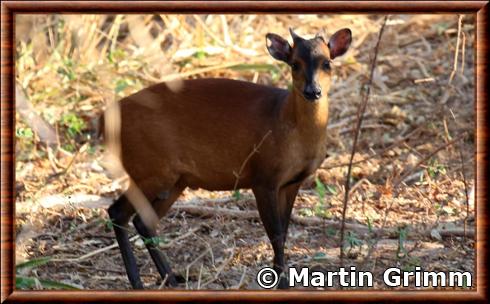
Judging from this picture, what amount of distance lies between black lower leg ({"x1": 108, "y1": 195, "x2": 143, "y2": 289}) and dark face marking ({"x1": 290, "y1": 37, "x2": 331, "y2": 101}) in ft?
4.05

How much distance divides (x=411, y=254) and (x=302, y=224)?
0.98 metres

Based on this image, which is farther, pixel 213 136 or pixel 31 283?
pixel 213 136

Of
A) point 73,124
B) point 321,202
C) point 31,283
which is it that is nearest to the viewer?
point 31,283

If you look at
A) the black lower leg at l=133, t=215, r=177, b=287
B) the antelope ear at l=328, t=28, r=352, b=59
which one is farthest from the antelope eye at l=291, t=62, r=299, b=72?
the black lower leg at l=133, t=215, r=177, b=287

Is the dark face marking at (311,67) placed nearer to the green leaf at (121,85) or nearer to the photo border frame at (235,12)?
the photo border frame at (235,12)

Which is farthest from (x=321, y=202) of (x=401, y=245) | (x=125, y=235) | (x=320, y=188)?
(x=125, y=235)

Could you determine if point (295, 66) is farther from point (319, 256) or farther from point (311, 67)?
point (319, 256)

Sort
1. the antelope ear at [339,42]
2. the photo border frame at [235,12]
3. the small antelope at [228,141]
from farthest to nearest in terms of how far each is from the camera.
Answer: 1. the antelope ear at [339,42]
2. the small antelope at [228,141]
3. the photo border frame at [235,12]

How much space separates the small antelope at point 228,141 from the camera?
6.14 m

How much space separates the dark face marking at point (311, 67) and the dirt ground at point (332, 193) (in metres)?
0.32

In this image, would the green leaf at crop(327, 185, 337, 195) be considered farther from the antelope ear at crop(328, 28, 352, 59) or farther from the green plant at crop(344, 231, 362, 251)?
the antelope ear at crop(328, 28, 352, 59)

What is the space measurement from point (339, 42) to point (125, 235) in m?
1.65

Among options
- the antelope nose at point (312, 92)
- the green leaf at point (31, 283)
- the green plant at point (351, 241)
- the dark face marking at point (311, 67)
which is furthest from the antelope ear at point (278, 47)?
the green leaf at point (31, 283)

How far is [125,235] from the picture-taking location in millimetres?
6297
